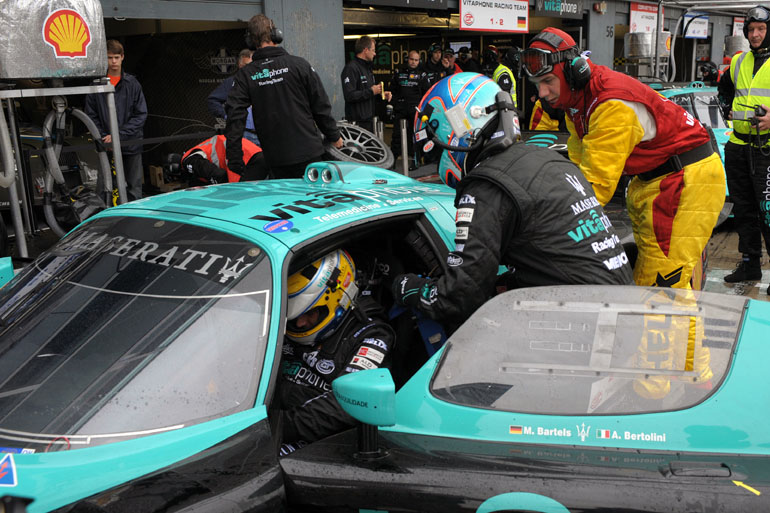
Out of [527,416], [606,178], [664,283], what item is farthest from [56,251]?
[664,283]

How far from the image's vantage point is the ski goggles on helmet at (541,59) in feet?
11.3

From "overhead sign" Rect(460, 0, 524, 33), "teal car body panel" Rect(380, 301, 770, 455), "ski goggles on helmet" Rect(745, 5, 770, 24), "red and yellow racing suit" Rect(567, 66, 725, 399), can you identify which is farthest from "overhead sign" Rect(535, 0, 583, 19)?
"teal car body panel" Rect(380, 301, 770, 455)

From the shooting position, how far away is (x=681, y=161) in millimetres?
3660

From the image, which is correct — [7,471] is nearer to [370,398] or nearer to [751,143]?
[370,398]

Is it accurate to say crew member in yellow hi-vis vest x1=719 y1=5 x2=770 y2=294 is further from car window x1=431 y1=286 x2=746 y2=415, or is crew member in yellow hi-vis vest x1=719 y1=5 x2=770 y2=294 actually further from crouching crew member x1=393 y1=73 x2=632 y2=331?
car window x1=431 y1=286 x2=746 y2=415

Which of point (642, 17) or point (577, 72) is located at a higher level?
point (642, 17)

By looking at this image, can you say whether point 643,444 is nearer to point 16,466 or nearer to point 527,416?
point 527,416

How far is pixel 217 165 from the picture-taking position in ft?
19.9

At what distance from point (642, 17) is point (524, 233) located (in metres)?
16.9

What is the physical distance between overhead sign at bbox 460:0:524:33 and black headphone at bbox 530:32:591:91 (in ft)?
25.3

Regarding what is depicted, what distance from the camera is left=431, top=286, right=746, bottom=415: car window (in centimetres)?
187

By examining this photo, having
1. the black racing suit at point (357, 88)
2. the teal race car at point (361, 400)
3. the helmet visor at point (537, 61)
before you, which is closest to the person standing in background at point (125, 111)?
the black racing suit at point (357, 88)

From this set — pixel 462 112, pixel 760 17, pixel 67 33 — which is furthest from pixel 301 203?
pixel 760 17

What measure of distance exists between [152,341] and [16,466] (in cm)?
50
